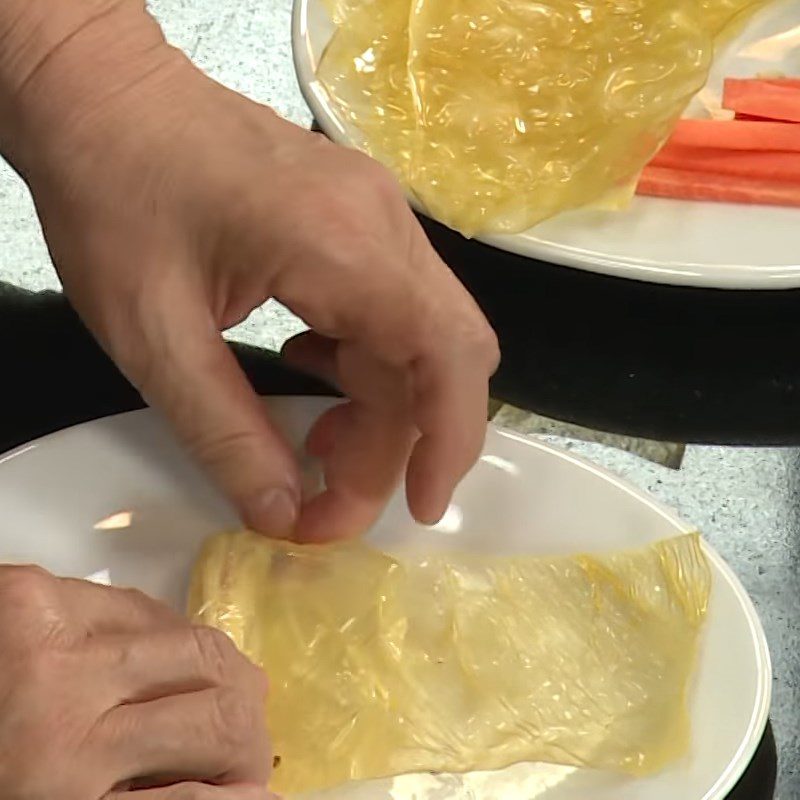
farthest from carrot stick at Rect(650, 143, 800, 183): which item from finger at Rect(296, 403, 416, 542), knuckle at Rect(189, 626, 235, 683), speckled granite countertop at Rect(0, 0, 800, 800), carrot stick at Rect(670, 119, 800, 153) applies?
knuckle at Rect(189, 626, 235, 683)

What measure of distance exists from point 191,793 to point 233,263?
26cm

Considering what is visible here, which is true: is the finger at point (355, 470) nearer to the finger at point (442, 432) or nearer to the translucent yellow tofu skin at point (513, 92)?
the finger at point (442, 432)

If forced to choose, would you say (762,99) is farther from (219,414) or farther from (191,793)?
(191,793)

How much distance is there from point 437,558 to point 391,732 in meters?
0.10

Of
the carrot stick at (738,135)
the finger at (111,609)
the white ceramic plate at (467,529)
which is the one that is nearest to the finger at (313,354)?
the white ceramic plate at (467,529)

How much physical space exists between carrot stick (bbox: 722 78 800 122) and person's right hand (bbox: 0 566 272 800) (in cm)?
52

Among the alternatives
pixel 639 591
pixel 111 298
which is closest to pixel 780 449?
pixel 639 591

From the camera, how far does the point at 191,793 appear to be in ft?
1.80

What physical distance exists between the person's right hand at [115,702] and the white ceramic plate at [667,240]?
32 cm

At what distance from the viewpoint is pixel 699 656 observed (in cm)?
67

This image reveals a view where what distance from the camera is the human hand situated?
647 millimetres

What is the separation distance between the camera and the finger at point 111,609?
0.59 meters

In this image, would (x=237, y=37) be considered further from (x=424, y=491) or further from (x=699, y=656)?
(x=699, y=656)

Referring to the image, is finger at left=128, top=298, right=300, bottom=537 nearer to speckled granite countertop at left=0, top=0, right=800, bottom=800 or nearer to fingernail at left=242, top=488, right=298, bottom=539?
fingernail at left=242, top=488, right=298, bottom=539
